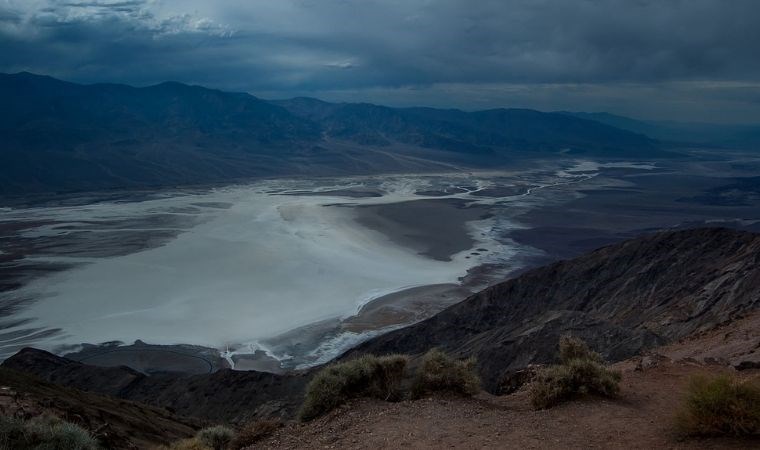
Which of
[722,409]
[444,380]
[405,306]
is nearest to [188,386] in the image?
[405,306]

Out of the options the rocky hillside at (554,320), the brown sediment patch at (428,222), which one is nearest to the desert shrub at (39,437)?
the rocky hillside at (554,320)

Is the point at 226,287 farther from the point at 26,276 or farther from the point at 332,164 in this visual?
the point at 332,164

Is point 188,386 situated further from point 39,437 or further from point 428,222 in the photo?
Result: point 428,222

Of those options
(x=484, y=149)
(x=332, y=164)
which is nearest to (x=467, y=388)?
(x=332, y=164)

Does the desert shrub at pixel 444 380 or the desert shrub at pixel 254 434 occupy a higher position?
the desert shrub at pixel 444 380

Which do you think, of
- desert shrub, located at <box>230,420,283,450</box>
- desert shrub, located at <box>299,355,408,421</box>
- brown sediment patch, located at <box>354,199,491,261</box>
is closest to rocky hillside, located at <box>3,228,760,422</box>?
desert shrub, located at <box>299,355,408,421</box>

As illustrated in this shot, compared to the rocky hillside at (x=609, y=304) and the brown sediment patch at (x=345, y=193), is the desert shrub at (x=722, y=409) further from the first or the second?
the brown sediment patch at (x=345, y=193)

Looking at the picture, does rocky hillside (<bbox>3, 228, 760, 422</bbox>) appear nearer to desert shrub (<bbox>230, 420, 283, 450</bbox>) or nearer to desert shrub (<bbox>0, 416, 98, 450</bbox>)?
desert shrub (<bbox>230, 420, 283, 450</bbox>)

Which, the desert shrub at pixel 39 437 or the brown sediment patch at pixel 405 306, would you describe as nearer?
the desert shrub at pixel 39 437
